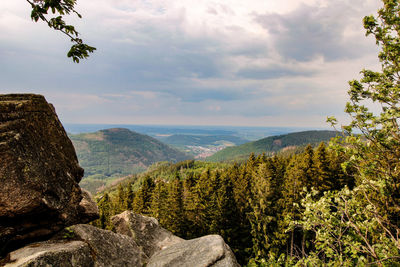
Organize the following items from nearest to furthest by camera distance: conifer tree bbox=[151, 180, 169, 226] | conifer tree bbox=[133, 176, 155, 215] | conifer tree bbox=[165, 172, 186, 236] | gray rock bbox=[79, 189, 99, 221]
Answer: gray rock bbox=[79, 189, 99, 221] → conifer tree bbox=[165, 172, 186, 236] → conifer tree bbox=[151, 180, 169, 226] → conifer tree bbox=[133, 176, 155, 215]

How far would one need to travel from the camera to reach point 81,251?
8484 millimetres

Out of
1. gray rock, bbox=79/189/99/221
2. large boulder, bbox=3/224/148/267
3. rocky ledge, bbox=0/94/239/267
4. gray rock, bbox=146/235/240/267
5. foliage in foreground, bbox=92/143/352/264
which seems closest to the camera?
large boulder, bbox=3/224/148/267

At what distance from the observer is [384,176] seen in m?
6.22

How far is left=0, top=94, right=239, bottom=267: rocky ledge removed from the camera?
23.7 feet

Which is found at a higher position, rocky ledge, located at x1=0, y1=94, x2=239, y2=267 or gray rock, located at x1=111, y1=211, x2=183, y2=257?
rocky ledge, located at x1=0, y1=94, x2=239, y2=267

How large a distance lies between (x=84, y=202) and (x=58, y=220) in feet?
10.1

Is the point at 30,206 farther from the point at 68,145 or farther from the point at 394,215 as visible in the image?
the point at 394,215

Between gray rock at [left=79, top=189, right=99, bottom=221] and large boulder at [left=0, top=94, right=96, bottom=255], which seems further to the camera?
gray rock at [left=79, top=189, right=99, bottom=221]

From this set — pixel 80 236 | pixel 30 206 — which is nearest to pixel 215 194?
pixel 80 236

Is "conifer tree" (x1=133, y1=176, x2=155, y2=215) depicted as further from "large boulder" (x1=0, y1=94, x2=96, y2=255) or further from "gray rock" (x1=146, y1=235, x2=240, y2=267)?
"large boulder" (x1=0, y1=94, x2=96, y2=255)

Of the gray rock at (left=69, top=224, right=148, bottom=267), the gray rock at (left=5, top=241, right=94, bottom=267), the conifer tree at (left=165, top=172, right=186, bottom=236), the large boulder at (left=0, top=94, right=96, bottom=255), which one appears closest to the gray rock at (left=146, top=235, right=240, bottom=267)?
the gray rock at (left=69, top=224, right=148, bottom=267)

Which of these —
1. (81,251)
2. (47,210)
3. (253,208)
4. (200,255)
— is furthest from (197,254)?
(253,208)

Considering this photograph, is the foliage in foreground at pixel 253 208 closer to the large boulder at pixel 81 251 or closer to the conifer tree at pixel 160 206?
the conifer tree at pixel 160 206

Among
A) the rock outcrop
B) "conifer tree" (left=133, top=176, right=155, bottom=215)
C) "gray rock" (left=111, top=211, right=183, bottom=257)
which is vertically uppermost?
the rock outcrop
